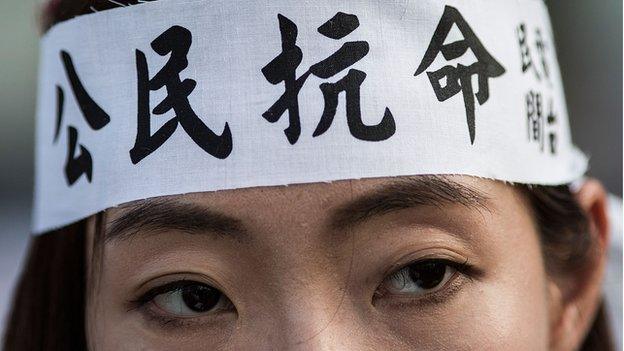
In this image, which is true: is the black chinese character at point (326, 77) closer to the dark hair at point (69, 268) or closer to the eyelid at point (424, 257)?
the eyelid at point (424, 257)

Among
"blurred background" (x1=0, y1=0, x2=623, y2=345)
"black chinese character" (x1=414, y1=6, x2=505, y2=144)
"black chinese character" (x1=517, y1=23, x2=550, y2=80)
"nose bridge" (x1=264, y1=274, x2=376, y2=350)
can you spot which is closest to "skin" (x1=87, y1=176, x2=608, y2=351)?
"nose bridge" (x1=264, y1=274, x2=376, y2=350)

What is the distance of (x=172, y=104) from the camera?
1.19 metres

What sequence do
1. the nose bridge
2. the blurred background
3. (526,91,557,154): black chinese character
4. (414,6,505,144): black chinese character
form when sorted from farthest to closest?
the blurred background, (526,91,557,154): black chinese character, (414,6,505,144): black chinese character, the nose bridge

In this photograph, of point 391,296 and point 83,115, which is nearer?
point 391,296

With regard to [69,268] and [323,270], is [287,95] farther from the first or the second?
[69,268]

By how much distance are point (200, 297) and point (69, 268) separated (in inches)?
13.2

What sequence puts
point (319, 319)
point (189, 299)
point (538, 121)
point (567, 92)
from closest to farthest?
point (319, 319) → point (189, 299) → point (538, 121) → point (567, 92)

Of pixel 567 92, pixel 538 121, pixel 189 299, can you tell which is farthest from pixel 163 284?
pixel 567 92

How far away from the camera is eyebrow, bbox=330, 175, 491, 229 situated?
3.71 feet

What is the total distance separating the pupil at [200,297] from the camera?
1.20 meters

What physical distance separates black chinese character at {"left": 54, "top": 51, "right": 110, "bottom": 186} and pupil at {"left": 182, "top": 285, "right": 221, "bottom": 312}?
241mm

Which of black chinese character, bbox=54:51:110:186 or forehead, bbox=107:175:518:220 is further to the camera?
black chinese character, bbox=54:51:110:186

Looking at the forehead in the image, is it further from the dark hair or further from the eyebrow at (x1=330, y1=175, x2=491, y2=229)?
the dark hair

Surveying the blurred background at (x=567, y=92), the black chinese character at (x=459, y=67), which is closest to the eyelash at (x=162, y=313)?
the black chinese character at (x=459, y=67)
